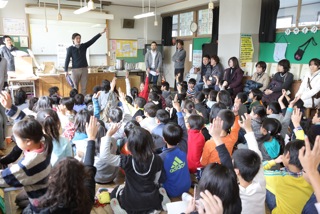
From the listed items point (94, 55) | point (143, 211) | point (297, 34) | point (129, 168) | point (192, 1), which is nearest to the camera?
point (129, 168)

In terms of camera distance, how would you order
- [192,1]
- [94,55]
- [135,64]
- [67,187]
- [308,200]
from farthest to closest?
[135,64] → [94,55] → [192,1] → [308,200] → [67,187]

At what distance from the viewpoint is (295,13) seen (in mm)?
5254

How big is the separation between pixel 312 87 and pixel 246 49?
1.86 meters

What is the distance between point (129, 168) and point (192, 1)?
635 cm

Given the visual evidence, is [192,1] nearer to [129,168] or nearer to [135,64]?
[135,64]

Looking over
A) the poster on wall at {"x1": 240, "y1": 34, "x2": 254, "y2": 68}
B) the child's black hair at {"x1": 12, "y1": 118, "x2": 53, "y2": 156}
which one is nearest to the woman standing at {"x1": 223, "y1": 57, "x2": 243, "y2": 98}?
the poster on wall at {"x1": 240, "y1": 34, "x2": 254, "y2": 68}

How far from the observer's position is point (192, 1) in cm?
709

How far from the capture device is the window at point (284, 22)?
5.37 meters

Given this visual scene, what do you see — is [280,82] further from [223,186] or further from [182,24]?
[182,24]

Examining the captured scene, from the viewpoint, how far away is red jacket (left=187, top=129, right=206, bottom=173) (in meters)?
2.47

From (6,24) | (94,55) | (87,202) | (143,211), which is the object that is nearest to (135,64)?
(94,55)

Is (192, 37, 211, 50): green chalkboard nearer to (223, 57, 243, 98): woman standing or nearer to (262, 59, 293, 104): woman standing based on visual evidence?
(223, 57, 243, 98): woman standing

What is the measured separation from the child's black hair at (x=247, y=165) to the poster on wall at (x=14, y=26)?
22.6 ft

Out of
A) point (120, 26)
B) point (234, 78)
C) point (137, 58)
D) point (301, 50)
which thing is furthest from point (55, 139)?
point (137, 58)
